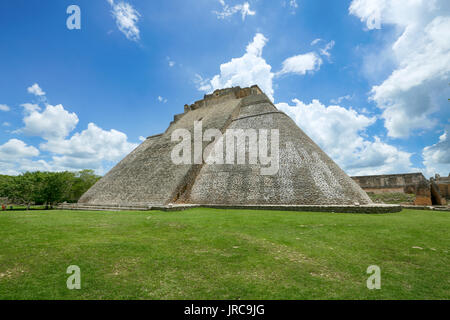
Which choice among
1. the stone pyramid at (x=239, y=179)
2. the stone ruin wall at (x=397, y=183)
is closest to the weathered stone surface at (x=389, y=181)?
the stone ruin wall at (x=397, y=183)

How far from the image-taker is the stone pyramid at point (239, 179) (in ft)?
47.9

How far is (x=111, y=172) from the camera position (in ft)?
77.2

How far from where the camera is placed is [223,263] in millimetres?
4477

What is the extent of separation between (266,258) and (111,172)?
23.0 meters

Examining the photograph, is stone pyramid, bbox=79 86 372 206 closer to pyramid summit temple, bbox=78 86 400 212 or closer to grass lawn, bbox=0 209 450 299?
pyramid summit temple, bbox=78 86 400 212

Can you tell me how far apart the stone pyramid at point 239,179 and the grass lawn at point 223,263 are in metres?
7.20

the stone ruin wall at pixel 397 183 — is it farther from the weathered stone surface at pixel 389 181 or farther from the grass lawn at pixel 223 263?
the grass lawn at pixel 223 263

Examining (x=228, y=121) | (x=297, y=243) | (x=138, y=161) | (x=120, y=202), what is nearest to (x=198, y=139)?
(x=228, y=121)

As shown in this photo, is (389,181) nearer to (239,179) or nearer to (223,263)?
(239,179)

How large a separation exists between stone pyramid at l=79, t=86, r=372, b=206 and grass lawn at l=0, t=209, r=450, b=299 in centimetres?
720

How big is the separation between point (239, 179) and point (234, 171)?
958 millimetres

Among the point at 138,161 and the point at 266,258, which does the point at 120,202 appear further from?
the point at 266,258
